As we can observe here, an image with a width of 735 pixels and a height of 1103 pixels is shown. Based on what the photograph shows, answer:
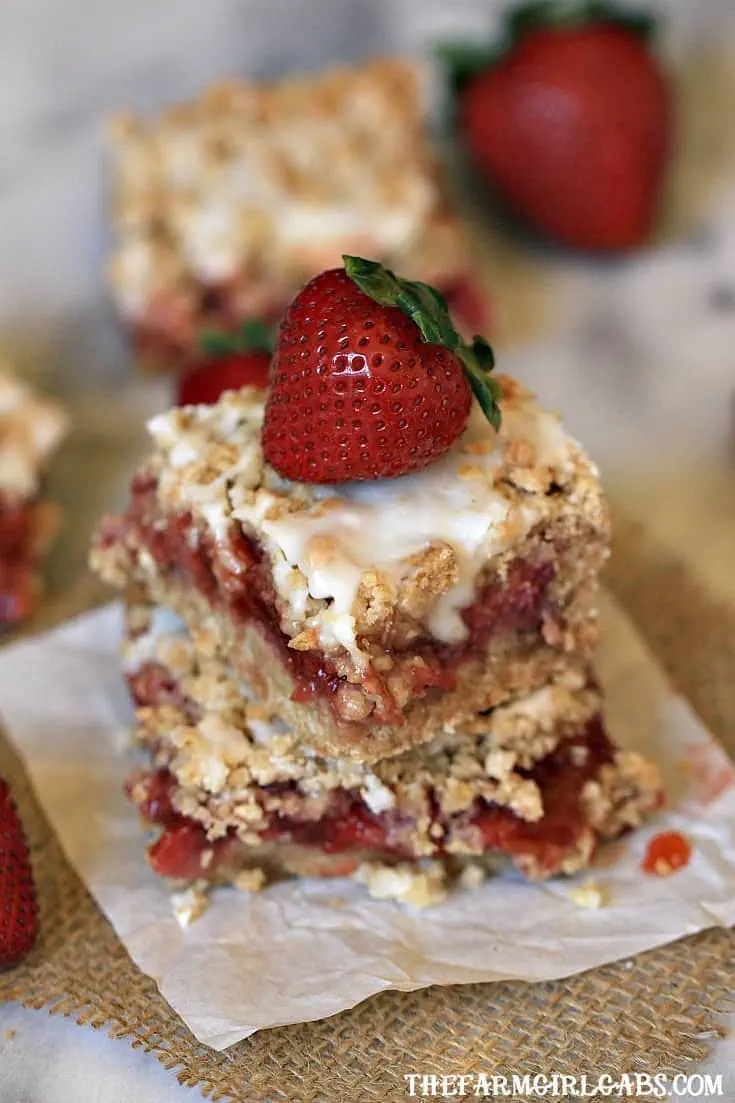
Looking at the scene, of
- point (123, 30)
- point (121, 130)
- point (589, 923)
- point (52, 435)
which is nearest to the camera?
point (589, 923)

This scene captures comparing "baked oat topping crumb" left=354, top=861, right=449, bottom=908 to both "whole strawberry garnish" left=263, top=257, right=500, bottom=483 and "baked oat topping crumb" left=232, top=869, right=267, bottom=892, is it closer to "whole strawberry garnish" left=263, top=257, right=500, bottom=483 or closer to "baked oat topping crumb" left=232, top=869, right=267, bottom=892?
"baked oat topping crumb" left=232, top=869, right=267, bottom=892

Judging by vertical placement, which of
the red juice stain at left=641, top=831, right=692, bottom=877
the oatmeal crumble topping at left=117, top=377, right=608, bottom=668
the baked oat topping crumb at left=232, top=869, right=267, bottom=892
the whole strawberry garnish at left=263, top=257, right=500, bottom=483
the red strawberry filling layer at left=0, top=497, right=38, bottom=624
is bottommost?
the red juice stain at left=641, top=831, right=692, bottom=877

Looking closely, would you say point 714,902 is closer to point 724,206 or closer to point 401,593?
point 401,593

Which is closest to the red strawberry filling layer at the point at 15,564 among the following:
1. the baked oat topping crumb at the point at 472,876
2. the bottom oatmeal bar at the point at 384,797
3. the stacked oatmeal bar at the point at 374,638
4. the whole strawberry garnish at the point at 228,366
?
the whole strawberry garnish at the point at 228,366

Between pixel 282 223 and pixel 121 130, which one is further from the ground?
A: pixel 121 130

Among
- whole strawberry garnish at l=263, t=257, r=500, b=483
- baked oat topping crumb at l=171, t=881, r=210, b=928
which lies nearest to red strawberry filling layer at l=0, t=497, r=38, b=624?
baked oat topping crumb at l=171, t=881, r=210, b=928

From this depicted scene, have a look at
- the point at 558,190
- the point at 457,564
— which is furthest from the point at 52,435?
the point at 558,190
